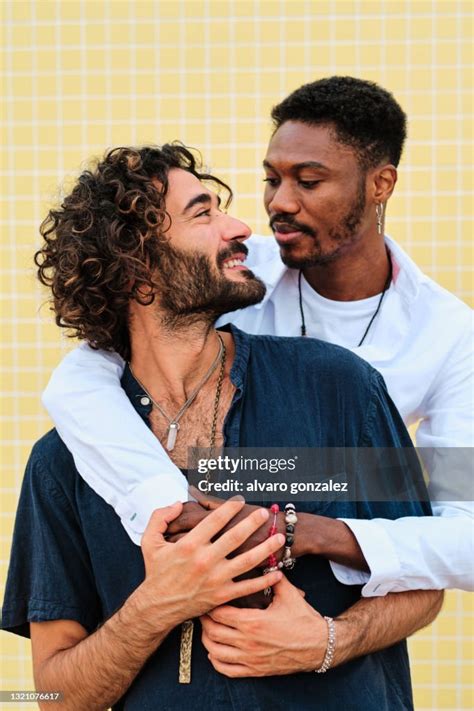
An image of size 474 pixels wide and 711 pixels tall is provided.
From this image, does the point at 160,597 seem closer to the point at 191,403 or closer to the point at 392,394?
the point at 191,403

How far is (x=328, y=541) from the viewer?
203cm

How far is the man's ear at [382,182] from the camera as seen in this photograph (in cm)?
293

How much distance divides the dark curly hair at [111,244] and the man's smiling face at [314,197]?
1.35 feet

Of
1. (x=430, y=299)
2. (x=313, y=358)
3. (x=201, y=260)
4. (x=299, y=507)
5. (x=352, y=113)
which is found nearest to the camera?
(x=299, y=507)

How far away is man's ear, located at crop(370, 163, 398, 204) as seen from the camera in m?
2.93

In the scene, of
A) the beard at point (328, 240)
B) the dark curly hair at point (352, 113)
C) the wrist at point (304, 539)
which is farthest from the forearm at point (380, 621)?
the dark curly hair at point (352, 113)

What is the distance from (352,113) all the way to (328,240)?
1.17ft

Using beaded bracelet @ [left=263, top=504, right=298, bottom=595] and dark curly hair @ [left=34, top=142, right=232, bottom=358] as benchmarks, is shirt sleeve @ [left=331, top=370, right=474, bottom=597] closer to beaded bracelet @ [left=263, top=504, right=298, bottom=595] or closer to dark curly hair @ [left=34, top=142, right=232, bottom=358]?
beaded bracelet @ [left=263, top=504, right=298, bottom=595]

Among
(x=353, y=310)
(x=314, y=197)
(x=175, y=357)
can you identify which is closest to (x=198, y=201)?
(x=175, y=357)

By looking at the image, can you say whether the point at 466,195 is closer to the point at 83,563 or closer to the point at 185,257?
the point at 185,257

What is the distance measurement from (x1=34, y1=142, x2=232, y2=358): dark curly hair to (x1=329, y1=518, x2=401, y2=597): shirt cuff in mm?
660

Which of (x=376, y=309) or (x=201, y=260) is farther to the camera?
(x=376, y=309)

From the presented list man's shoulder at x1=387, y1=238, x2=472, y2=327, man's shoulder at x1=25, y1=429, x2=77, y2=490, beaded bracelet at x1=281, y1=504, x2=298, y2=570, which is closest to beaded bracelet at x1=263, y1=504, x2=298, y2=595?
beaded bracelet at x1=281, y1=504, x2=298, y2=570

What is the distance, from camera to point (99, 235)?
2.41 metres
